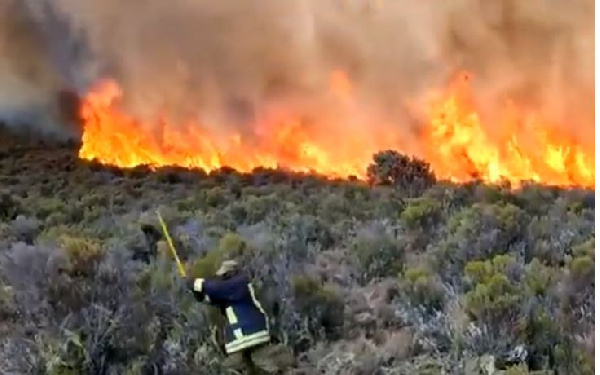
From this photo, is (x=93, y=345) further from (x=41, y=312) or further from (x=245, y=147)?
(x=245, y=147)

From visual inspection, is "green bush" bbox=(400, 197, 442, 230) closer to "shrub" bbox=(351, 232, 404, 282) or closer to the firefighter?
"shrub" bbox=(351, 232, 404, 282)

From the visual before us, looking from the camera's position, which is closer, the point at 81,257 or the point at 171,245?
the point at 81,257

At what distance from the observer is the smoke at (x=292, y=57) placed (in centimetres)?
446

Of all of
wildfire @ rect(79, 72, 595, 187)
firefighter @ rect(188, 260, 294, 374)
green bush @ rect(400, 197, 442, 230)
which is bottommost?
firefighter @ rect(188, 260, 294, 374)

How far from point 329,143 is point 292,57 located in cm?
44

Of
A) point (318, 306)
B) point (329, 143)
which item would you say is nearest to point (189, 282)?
point (318, 306)

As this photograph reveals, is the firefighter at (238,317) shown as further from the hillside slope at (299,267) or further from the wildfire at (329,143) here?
the wildfire at (329,143)

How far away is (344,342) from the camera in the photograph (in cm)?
353

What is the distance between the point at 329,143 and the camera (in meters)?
4.62

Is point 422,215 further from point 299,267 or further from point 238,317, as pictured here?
point 238,317

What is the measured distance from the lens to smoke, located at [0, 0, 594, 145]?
14.6 ft

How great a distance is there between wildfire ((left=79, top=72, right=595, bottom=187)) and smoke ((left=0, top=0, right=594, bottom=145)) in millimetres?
54

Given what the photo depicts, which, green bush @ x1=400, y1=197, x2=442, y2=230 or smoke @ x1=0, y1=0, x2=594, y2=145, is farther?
smoke @ x1=0, y1=0, x2=594, y2=145

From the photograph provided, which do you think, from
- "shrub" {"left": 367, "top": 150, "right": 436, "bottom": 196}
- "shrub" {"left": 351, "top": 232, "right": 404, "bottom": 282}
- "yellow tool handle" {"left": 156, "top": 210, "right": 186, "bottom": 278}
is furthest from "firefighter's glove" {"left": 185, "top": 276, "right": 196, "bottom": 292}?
"shrub" {"left": 367, "top": 150, "right": 436, "bottom": 196}
